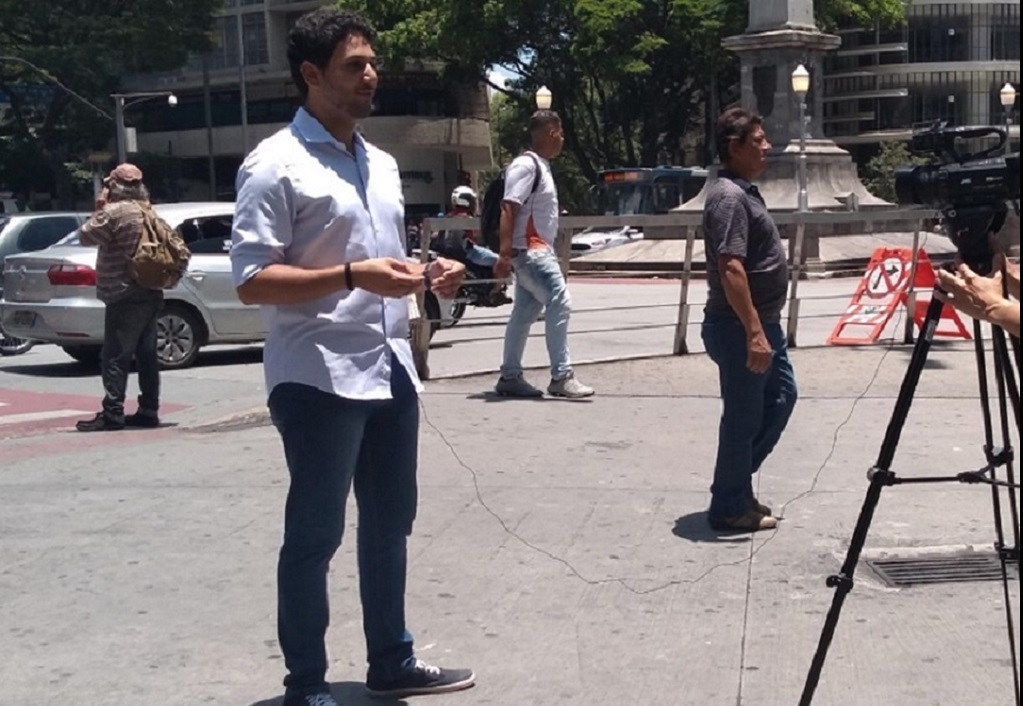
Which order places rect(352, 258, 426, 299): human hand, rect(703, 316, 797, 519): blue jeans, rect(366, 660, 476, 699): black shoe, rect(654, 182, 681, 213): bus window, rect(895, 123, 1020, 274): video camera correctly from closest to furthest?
rect(895, 123, 1020, 274): video camera < rect(352, 258, 426, 299): human hand < rect(366, 660, 476, 699): black shoe < rect(703, 316, 797, 519): blue jeans < rect(654, 182, 681, 213): bus window

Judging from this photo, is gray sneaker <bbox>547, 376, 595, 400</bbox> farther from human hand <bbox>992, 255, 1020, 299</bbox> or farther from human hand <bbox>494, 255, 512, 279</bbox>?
human hand <bbox>992, 255, 1020, 299</bbox>

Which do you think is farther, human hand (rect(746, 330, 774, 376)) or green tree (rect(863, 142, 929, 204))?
green tree (rect(863, 142, 929, 204))

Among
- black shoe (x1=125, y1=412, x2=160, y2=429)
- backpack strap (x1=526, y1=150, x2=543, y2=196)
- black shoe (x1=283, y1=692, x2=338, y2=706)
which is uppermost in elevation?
backpack strap (x1=526, y1=150, x2=543, y2=196)

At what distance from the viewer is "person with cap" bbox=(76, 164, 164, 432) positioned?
376 inches

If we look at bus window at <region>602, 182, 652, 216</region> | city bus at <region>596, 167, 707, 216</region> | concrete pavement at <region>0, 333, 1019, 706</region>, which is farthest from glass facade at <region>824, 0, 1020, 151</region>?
concrete pavement at <region>0, 333, 1019, 706</region>

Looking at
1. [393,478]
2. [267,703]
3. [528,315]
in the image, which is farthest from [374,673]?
[528,315]

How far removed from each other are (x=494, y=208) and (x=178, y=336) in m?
5.17

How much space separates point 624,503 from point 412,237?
63.9 ft

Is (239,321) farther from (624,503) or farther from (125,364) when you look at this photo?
(624,503)

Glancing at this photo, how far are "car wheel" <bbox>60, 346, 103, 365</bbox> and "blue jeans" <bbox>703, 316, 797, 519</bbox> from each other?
8.98 metres

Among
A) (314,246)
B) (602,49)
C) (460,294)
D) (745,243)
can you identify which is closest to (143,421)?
(745,243)

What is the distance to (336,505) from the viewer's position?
4172 millimetres

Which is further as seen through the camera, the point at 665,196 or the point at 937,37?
the point at 937,37

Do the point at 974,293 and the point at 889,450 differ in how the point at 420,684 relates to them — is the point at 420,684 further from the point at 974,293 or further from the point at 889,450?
the point at 974,293
